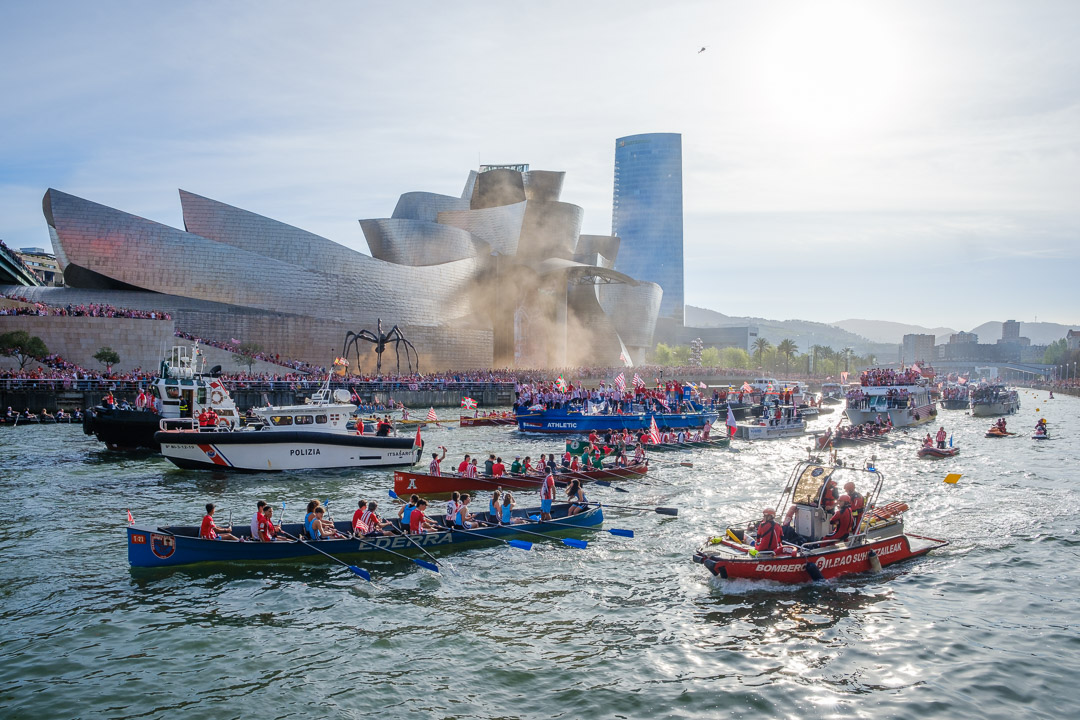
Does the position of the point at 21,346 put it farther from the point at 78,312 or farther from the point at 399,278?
the point at 399,278

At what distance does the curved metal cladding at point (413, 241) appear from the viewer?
86.1m

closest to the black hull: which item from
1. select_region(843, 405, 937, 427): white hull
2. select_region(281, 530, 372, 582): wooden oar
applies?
select_region(281, 530, 372, 582): wooden oar

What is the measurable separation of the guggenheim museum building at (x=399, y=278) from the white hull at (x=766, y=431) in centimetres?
3955

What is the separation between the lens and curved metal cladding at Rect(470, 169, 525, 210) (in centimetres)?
9750

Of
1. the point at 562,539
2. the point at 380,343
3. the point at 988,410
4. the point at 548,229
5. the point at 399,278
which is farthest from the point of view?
the point at 548,229

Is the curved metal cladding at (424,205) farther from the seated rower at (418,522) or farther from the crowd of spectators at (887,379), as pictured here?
the seated rower at (418,522)

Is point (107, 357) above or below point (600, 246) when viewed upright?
below

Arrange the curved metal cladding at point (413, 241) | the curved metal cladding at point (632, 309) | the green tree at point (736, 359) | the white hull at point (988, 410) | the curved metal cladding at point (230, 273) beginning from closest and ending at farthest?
the curved metal cladding at point (230, 273)
the white hull at point (988, 410)
the curved metal cladding at point (413, 241)
the curved metal cladding at point (632, 309)
the green tree at point (736, 359)

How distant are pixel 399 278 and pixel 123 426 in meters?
48.0

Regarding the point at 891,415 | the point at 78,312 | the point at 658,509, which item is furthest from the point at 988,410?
the point at 78,312

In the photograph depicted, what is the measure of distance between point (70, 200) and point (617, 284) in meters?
70.1

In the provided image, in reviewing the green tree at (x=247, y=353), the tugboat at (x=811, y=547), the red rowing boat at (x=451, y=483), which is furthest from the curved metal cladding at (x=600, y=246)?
the tugboat at (x=811, y=547)

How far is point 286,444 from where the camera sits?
28.7m

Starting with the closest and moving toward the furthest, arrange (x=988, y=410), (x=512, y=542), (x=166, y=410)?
(x=512, y=542)
(x=166, y=410)
(x=988, y=410)
